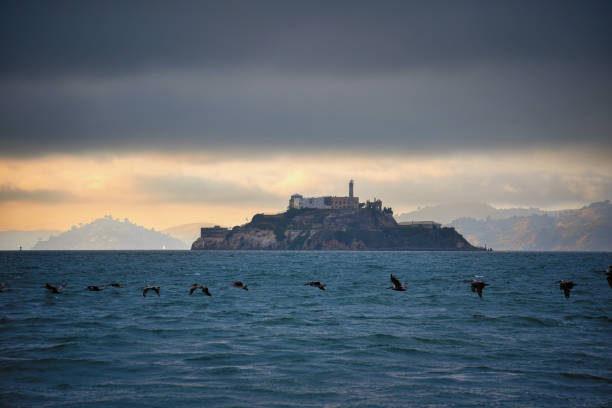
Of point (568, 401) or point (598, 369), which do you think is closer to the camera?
point (568, 401)

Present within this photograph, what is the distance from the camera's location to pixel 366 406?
17.7 m

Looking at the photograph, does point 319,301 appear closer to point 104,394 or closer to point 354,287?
point 354,287

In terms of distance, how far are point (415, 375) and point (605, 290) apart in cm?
4609

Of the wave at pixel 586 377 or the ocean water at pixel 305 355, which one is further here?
the wave at pixel 586 377

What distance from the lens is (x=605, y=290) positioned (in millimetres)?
59125

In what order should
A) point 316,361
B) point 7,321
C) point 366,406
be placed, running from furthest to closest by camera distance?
point 7,321, point 316,361, point 366,406

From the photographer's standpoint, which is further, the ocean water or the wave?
the wave

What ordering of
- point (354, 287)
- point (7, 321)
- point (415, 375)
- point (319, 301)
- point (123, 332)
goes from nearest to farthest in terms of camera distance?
point (415, 375) < point (123, 332) < point (7, 321) < point (319, 301) < point (354, 287)

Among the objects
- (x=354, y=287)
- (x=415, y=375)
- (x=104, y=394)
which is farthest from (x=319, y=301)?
(x=104, y=394)

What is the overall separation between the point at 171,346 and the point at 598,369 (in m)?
18.0

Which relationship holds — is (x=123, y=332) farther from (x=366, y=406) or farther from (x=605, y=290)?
(x=605, y=290)

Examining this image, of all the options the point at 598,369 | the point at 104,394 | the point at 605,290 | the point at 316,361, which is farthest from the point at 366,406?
the point at 605,290

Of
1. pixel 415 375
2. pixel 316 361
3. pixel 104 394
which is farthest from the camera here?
pixel 316 361

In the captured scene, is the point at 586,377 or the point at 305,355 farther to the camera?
the point at 305,355
